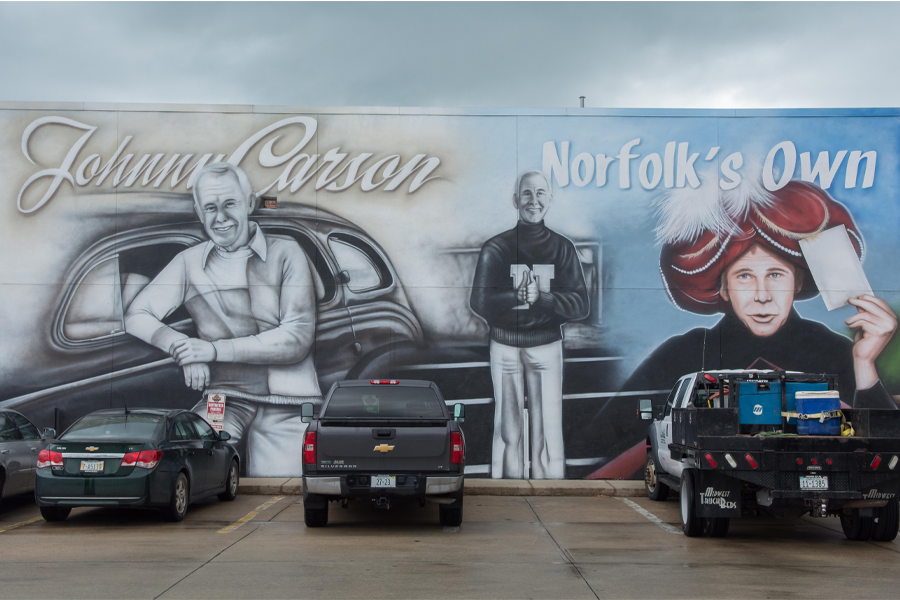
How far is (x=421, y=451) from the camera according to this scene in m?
9.98

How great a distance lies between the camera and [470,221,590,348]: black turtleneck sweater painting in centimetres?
1650

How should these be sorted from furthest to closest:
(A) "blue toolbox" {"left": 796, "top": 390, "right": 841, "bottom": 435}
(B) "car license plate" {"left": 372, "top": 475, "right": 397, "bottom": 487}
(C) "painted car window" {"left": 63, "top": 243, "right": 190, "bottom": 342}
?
(C) "painted car window" {"left": 63, "top": 243, "right": 190, "bottom": 342}, (B) "car license plate" {"left": 372, "top": 475, "right": 397, "bottom": 487}, (A) "blue toolbox" {"left": 796, "top": 390, "right": 841, "bottom": 435}

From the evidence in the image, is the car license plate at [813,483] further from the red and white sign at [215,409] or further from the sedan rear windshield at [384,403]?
the red and white sign at [215,409]

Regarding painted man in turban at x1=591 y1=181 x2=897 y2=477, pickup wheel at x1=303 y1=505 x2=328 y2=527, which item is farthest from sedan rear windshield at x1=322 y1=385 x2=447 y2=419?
painted man in turban at x1=591 y1=181 x2=897 y2=477

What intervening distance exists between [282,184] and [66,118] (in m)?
4.65

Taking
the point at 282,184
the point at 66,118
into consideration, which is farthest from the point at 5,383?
the point at 282,184

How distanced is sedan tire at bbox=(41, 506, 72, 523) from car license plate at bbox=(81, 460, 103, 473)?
1.03 m

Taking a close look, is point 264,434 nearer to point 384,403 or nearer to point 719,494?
point 384,403

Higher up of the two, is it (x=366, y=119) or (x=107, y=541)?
(x=366, y=119)

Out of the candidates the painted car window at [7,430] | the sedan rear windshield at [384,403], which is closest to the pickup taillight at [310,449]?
the sedan rear windshield at [384,403]

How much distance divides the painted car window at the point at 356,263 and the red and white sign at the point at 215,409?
134 inches

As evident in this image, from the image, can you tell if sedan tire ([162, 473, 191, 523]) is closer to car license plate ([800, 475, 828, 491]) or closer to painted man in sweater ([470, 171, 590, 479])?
painted man in sweater ([470, 171, 590, 479])

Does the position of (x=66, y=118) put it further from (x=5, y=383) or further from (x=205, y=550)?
(x=205, y=550)

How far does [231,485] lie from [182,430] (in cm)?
220
